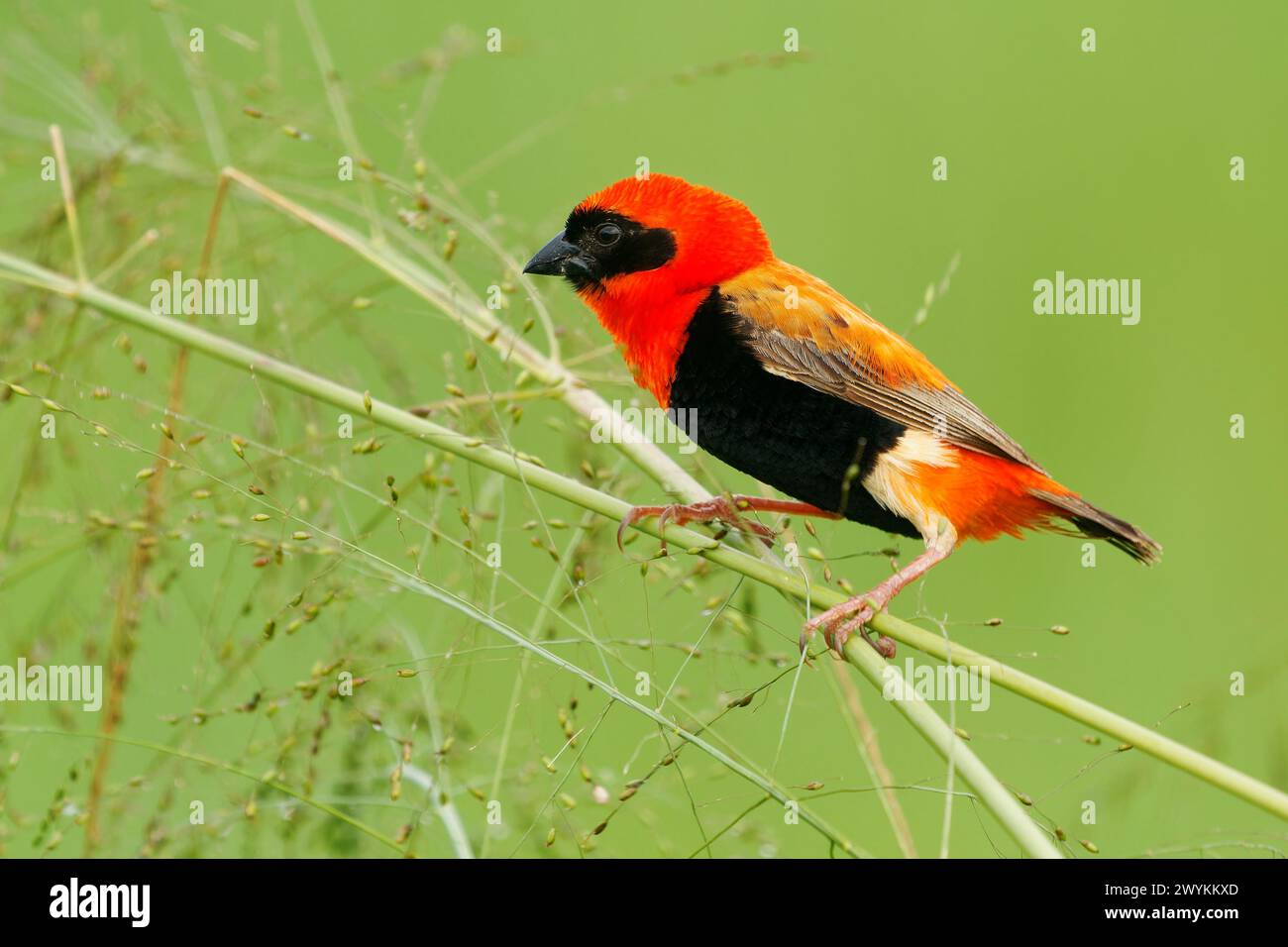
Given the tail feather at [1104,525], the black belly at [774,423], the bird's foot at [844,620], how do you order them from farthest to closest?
the black belly at [774,423] < the tail feather at [1104,525] < the bird's foot at [844,620]

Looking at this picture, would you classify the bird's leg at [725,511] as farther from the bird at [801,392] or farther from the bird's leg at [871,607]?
the bird's leg at [871,607]

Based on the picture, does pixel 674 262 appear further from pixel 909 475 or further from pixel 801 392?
pixel 909 475

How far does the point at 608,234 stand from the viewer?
3260 mm

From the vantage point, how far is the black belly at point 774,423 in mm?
3041

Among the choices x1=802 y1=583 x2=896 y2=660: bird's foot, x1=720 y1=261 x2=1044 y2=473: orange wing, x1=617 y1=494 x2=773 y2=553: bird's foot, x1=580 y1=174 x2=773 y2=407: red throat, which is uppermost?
x1=580 y1=174 x2=773 y2=407: red throat

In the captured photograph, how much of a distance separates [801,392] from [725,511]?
1.75 ft

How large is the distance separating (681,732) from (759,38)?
405cm

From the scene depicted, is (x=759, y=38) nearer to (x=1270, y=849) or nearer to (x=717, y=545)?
(x=717, y=545)

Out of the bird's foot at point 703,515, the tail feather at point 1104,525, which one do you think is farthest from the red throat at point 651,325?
the tail feather at point 1104,525

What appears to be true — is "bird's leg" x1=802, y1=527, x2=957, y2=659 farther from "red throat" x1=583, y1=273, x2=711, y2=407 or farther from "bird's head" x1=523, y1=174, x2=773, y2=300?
"bird's head" x1=523, y1=174, x2=773, y2=300

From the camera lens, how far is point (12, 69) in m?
3.24

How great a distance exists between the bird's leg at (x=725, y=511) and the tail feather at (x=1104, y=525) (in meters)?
0.52

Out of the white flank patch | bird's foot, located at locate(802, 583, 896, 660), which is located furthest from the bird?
bird's foot, located at locate(802, 583, 896, 660)

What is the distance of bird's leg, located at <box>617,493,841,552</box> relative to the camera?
248 cm
